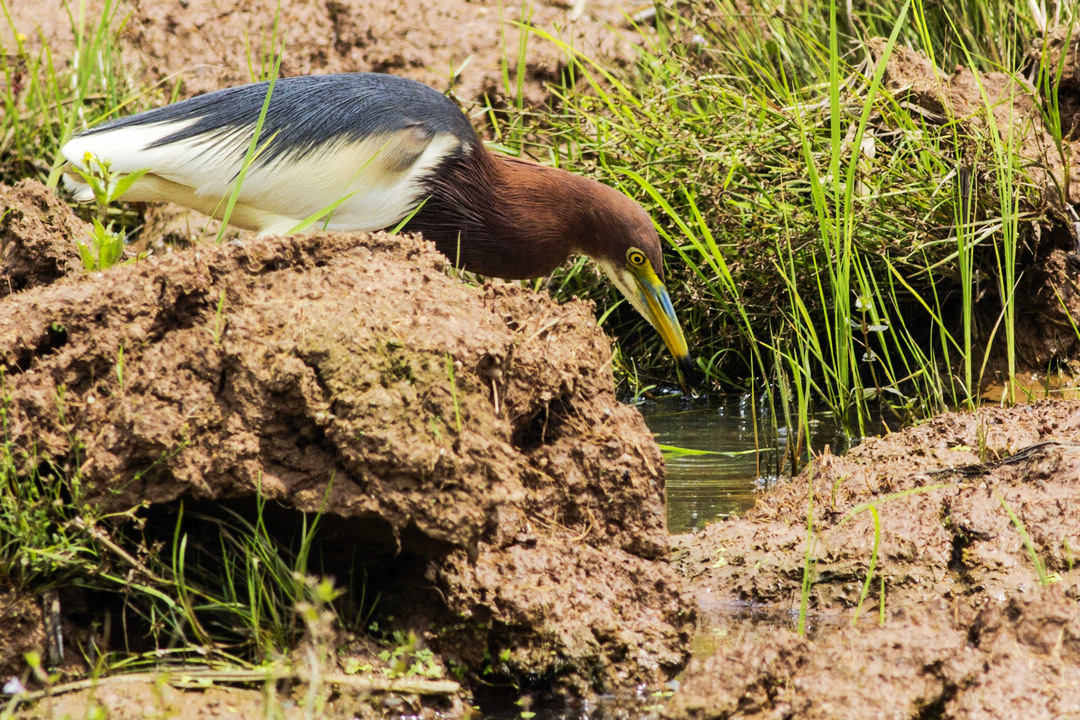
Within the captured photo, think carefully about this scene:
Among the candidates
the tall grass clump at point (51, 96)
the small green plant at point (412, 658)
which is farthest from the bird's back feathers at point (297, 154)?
the small green plant at point (412, 658)

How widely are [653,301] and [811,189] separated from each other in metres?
0.84

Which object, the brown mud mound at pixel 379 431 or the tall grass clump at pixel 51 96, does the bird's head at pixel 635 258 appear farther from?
the tall grass clump at pixel 51 96

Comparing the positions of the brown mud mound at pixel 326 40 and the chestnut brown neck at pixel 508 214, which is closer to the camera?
the chestnut brown neck at pixel 508 214

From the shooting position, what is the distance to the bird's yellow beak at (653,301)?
201 inches

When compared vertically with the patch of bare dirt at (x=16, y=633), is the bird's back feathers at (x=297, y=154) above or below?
above

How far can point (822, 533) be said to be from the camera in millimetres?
3426

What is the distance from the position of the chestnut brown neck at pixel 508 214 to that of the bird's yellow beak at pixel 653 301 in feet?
0.63

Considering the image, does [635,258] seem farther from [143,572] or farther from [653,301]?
[143,572]

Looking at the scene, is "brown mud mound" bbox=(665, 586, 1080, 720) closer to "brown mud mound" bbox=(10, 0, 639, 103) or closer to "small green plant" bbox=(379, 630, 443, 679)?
"small green plant" bbox=(379, 630, 443, 679)

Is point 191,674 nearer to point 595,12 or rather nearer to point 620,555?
point 620,555

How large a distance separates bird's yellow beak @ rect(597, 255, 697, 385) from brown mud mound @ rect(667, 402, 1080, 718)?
1.32 m

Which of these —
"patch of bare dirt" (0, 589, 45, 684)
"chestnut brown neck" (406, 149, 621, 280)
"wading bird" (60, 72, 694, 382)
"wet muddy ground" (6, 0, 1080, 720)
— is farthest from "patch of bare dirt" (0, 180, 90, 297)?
"chestnut brown neck" (406, 149, 621, 280)

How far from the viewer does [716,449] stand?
16.3ft

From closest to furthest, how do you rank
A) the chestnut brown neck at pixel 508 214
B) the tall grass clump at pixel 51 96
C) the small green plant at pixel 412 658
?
the small green plant at pixel 412 658 → the chestnut brown neck at pixel 508 214 → the tall grass clump at pixel 51 96
